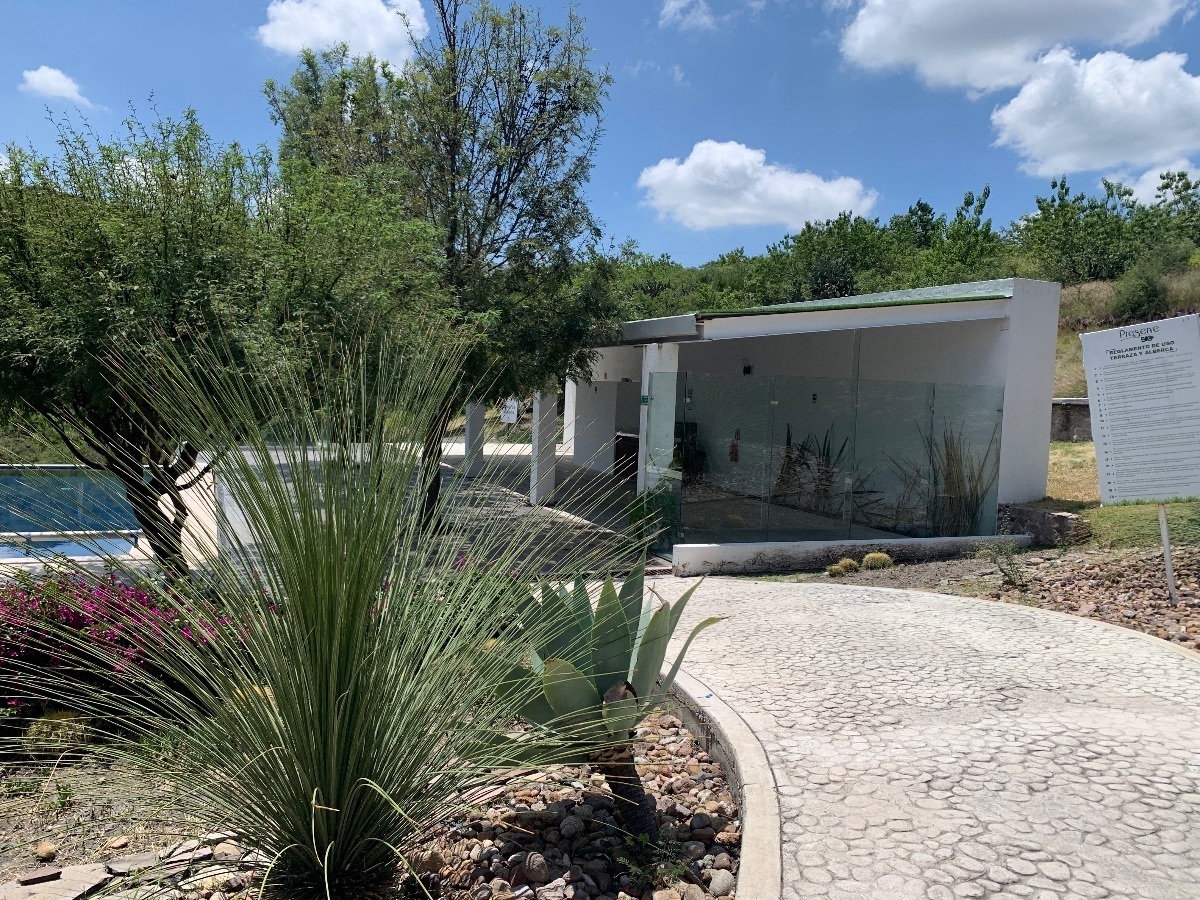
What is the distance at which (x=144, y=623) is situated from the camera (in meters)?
2.70

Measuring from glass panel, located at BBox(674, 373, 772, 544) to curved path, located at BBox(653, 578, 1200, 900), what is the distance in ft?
10.5

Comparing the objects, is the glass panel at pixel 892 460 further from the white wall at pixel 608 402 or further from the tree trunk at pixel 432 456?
the tree trunk at pixel 432 456

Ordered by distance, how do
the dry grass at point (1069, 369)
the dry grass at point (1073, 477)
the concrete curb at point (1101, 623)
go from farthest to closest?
the dry grass at point (1069, 369) < the dry grass at point (1073, 477) < the concrete curb at point (1101, 623)

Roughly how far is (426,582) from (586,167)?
11.0 metres

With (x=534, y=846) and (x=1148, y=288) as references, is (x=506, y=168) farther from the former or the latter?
(x=1148, y=288)

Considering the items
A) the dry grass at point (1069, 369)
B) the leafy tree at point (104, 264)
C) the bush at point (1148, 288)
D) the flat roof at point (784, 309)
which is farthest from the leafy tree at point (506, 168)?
the bush at point (1148, 288)

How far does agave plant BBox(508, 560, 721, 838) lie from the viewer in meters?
3.15

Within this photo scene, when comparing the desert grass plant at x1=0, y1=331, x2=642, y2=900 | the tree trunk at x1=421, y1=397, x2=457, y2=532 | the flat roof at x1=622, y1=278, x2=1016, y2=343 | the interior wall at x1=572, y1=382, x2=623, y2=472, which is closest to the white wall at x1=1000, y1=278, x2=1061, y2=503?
the flat roof at x1=622, y1=278, x2=1016, y2=343

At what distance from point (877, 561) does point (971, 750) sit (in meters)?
5.89

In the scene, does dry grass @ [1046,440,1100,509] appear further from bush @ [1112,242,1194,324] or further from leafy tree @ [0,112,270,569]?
bush @ [1112,242,1194,324]

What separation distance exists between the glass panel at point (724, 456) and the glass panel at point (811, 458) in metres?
0.20

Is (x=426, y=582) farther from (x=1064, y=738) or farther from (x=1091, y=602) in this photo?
(x=1091, y=602)

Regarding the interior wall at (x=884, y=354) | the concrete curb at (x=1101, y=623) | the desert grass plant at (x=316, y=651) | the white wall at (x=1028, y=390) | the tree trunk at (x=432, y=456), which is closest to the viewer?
the desert grass plant at (x=316, y=651)

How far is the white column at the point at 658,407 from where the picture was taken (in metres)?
10.3
